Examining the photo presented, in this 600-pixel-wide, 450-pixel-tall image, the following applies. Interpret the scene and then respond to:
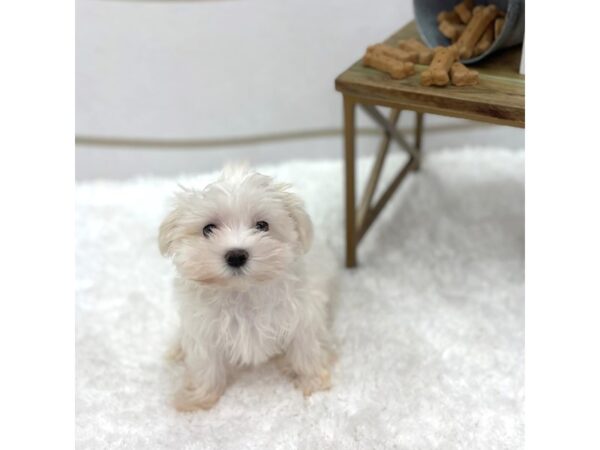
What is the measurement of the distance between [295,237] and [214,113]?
3.24ft

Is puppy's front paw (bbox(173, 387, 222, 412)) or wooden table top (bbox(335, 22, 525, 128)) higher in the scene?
wooden table top (bbox(335, 22, 525, 128))

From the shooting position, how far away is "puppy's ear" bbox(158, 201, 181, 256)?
1.14 metres

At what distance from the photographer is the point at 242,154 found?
2.10 meters

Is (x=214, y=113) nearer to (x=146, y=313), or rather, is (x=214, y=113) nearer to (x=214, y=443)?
(x=146, y=313)

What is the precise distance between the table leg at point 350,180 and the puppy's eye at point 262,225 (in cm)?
44

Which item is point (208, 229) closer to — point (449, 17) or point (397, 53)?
point (397, 53)

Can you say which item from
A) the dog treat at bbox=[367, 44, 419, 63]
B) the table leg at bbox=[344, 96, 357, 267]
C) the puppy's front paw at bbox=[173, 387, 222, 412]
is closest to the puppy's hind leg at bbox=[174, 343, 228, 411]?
the puppy's front paw at bbox=[173, 387, 222, 412]

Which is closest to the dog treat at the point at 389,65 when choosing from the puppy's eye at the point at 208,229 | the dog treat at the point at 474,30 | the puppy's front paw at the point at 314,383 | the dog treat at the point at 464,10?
the dog treat at the point at 474,30

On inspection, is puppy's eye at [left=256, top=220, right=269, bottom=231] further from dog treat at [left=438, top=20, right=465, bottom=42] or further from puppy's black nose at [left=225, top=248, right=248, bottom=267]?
dog treat at [left=438, top=20, right=465, bottom=42]

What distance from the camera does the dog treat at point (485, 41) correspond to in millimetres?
1389

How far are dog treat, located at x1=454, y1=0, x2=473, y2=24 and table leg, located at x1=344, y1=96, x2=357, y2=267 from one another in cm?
35

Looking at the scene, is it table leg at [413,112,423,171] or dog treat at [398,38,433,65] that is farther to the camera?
table leg at [413,112,423,171]

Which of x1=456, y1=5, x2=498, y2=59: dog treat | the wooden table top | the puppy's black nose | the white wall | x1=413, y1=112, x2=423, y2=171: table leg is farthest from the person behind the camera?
x1=413, y1=112, x2=423, y2=171: table leg
